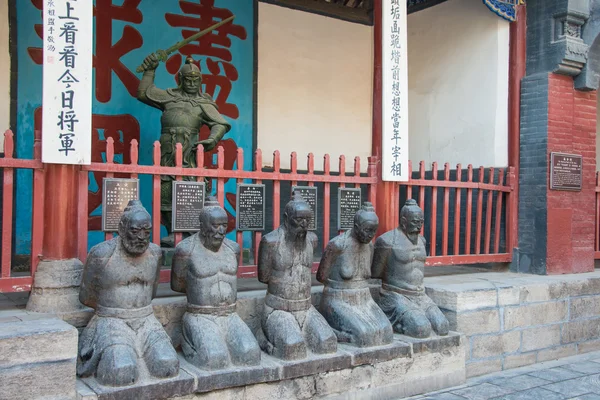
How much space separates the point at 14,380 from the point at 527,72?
6878mm

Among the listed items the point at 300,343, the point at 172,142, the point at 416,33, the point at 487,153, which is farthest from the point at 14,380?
the point at 416,33

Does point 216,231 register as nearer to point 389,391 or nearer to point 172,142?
point 389,391

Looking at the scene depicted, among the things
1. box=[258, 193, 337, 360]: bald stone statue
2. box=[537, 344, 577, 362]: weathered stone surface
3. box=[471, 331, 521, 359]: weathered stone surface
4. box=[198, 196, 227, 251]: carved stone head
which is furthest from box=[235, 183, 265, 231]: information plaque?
box=[537, 344, 577, 362]: weathered stone surface

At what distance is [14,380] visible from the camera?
357 cm

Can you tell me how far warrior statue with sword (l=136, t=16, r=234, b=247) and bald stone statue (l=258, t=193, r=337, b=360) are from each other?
2.13 metres

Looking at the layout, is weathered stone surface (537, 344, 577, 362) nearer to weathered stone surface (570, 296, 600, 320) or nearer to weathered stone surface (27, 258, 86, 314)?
weathered stone surface (570, 296, 600, 320)

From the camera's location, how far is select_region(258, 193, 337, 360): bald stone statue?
4.71m

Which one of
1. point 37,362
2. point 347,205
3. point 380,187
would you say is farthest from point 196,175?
point 380,187

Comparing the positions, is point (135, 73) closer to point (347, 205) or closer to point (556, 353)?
point (347, 205)

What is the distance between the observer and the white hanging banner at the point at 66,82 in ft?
14.2

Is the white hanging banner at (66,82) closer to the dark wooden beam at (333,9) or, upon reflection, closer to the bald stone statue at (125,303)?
the bald stone statue at (125,303)

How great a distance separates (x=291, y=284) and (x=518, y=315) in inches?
111

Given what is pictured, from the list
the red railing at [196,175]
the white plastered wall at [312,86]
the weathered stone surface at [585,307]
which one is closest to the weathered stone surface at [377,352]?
the red railing at [196,175]

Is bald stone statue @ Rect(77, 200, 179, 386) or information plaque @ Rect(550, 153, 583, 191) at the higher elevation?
information plaque @ Rect(550, 153, 583, 191)
